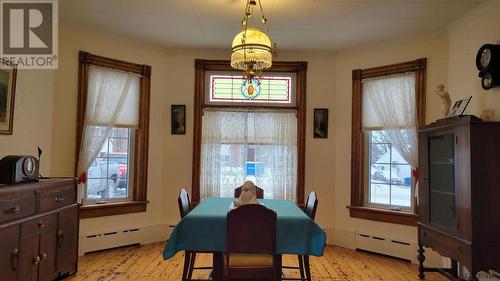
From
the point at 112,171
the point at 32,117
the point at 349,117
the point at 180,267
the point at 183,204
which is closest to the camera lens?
the point at 183,204

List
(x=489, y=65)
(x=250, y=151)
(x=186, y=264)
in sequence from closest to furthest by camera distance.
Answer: (x=186, y=264)
(x=489, y=65)
(x=250, y=151)

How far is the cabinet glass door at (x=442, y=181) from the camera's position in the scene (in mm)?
3095

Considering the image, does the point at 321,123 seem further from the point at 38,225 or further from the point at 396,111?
the point at 38,225

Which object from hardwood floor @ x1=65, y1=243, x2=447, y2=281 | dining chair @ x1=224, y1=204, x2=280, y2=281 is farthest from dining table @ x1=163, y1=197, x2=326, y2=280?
hardwood floor @ x1=65, y1=243, x2=447, y2=281

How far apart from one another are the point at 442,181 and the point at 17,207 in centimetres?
371

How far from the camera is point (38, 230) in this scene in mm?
2898

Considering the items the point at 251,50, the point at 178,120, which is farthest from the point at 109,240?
the point at 251,50

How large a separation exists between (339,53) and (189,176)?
288 cm

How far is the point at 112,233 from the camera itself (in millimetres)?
4504

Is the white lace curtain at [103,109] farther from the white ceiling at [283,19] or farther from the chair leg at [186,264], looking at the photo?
the chair leg at [186,264]

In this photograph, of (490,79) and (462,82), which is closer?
(490,79)

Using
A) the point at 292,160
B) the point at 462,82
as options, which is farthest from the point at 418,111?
the point at 292,160

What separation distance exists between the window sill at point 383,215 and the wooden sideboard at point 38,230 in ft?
11.6

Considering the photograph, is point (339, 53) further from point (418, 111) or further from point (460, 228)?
point (460, 228)
